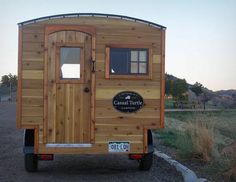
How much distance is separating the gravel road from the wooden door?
29.1 inches

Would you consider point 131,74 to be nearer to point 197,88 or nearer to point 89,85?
point 89,85

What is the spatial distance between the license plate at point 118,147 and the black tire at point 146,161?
1.75 feet

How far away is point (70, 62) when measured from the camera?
9.34 m

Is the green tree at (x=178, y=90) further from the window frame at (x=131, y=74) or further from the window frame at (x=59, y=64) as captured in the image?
the window frame at (x=59, y=64)

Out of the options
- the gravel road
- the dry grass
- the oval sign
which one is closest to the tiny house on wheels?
the oval sign

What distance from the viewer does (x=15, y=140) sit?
52.2ft

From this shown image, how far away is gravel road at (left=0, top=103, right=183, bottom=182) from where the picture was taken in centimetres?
905

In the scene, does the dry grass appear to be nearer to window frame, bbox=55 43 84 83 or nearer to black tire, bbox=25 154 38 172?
window frame, bbox=55 43 84 83

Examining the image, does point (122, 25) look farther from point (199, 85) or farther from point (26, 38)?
point (199, 85)

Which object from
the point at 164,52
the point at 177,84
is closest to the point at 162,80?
the point at 164,52

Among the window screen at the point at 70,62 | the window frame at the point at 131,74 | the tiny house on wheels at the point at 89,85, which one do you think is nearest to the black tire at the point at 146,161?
the tiny house on wheels at the point at 89,85

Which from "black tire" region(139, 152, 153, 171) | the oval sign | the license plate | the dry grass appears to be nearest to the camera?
the license plate

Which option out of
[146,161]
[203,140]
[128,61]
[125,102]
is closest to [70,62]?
[128,61]

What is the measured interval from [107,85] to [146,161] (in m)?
1.80
